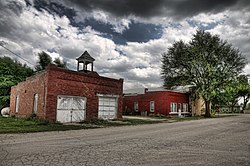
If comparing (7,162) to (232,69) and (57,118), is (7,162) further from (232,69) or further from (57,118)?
(232,69)

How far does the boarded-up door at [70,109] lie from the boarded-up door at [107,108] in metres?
2.04

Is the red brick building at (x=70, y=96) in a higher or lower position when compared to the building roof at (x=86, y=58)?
lower

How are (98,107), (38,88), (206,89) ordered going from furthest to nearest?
(206,89), (98,107), (38,88)

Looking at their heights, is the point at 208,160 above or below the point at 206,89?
below

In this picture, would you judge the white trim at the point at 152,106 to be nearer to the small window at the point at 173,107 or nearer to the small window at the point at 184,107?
the small window at the point at 173,107

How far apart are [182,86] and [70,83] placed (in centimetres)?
2353

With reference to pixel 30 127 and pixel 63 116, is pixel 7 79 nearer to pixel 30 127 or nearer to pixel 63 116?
pixel 63 116

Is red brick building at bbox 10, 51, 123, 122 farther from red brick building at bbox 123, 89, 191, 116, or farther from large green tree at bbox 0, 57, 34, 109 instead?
red brick building at bbox 123, 89, 191, 116

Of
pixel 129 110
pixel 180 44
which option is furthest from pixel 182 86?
pixel 129 110

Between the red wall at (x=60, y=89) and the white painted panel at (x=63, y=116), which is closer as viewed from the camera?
the red wall at (x=60, y=89)

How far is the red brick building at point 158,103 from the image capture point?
3734cm

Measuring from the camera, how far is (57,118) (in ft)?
64.0

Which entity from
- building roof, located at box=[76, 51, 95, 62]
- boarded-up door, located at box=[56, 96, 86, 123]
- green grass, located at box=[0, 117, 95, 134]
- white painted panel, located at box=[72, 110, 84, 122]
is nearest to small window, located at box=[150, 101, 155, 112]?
building roof, located at box=[76, 51, 95, 62]

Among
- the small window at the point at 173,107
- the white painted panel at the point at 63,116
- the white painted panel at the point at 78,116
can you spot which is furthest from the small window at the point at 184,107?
the white painted panel at the point at 63,116
